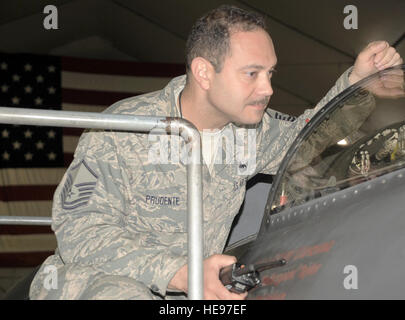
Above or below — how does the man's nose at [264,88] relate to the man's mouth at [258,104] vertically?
above

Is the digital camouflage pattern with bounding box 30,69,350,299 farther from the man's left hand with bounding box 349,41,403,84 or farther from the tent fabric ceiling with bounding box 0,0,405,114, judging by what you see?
the tent fabric ceiling with bounding box 0,0,405,114

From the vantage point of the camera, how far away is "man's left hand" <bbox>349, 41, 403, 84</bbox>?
1.61 meters

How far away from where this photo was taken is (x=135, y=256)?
1296mm

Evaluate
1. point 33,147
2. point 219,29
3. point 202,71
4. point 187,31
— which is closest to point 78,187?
point 202,71

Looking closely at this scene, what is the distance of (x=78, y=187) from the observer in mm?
1425

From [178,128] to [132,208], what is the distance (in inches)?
21.5

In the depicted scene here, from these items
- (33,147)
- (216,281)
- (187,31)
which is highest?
(187,31)

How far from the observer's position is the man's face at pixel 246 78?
1535mm

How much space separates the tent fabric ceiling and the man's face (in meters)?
3.67

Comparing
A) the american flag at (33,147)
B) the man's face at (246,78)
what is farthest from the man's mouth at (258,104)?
the american flag at (33,147)

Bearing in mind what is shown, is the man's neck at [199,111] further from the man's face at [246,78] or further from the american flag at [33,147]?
the american flag at [33,147]

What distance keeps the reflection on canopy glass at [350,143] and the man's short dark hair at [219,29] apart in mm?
353

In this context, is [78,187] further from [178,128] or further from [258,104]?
[258,104]
